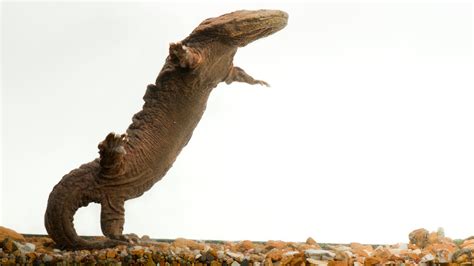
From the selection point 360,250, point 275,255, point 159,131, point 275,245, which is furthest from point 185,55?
point 360,250

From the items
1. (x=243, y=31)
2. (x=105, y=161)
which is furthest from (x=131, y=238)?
(x=243, y=31)

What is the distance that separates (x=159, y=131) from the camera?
10.7 feet

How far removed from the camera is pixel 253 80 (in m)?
3.82

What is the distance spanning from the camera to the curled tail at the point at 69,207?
3.05 m

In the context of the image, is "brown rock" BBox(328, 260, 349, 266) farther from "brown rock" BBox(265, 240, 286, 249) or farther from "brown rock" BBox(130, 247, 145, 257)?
"brown rock" BBox(130, 247, 145, 257)

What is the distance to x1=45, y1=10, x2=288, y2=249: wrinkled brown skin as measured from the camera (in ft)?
10.1

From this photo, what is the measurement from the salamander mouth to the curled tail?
→ 1034 millimetres

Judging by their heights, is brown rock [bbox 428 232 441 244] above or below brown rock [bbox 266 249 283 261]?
above

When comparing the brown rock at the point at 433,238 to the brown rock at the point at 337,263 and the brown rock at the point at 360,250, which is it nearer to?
the brown rock at the point at 360,250

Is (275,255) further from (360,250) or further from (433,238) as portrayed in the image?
(433,238)

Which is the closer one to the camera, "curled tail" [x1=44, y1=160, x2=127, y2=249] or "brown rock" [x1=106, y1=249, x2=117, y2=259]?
"brown rock" [x1=106, y1=249, x2=117, y2=259]

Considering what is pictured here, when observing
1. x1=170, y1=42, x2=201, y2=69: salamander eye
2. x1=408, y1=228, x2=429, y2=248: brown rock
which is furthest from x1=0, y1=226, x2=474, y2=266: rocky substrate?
x1=170, y1=42, x2=201, y2=69: salamander eye

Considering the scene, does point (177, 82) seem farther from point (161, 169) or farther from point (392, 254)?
point (392, 254)

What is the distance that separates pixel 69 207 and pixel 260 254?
4.15 ft
